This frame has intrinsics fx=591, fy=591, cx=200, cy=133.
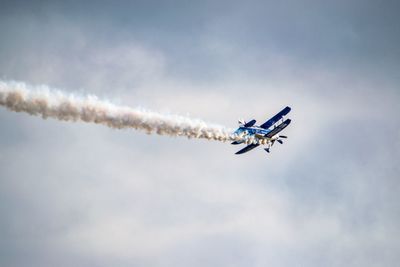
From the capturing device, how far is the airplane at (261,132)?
187 feet

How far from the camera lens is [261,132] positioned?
196 feet

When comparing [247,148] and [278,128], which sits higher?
[278,128]

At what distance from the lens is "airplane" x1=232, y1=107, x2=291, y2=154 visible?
187 ft

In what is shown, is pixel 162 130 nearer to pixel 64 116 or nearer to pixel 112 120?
pixel 112 120

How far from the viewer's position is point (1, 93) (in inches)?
1393

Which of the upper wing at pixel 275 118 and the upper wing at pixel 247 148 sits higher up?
→ the upper wing at pixel 275 118

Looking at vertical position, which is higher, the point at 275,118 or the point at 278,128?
the point at 275,118

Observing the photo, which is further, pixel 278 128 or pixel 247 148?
pixel 247 148

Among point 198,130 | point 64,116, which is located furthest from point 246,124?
point 64,116

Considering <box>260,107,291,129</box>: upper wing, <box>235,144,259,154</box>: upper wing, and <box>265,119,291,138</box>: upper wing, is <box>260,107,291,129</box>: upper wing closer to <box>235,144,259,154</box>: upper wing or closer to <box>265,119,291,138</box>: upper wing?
<box>265,119,291,138</box>: upper wing

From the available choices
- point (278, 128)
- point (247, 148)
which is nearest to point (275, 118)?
point (278, 128)

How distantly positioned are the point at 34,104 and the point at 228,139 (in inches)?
896

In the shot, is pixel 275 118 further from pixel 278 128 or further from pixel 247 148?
pixel 247 148

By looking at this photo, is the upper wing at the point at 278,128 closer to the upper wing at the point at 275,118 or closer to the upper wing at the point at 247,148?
the upper wing at the point at 275,118
